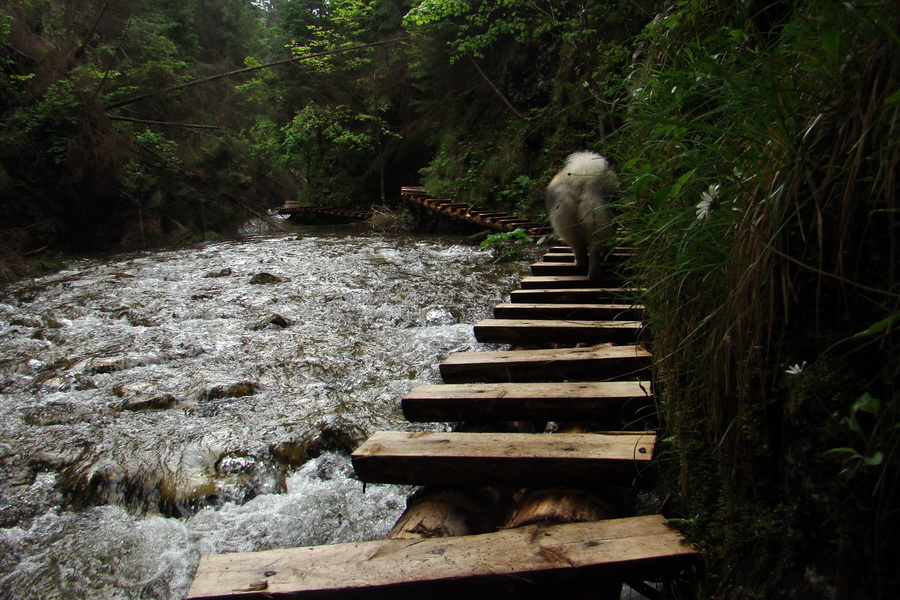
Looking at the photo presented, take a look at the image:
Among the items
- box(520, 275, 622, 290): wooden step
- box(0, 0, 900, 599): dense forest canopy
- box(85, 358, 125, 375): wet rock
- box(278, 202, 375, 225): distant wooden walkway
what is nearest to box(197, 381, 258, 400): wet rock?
box(85, 358, 125, 375): wet rock

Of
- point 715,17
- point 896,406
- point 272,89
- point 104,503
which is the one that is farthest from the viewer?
point 272,89

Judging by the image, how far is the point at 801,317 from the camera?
1076 mm

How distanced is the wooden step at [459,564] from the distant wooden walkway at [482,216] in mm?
7386

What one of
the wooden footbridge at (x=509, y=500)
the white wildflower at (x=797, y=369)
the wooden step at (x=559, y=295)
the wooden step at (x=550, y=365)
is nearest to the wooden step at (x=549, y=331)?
the wooden footbridge at (x=509, y=500)

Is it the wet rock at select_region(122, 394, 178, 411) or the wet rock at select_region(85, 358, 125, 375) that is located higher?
the wet rock at select_region(85, 358, 125, 375)

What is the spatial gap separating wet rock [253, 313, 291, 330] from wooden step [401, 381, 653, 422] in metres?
3.29

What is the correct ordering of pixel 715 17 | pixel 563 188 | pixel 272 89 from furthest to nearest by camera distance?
pixel 272 89
pixel 563 188
pixel 715 17

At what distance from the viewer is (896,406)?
82cm

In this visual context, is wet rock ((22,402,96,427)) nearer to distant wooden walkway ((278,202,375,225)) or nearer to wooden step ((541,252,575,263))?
wooden step ((541,252,575,263))


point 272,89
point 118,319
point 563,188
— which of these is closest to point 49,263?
point 118,319

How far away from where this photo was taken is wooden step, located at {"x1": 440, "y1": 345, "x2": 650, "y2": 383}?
97.7 inches

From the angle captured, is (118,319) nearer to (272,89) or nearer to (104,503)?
(104,503)

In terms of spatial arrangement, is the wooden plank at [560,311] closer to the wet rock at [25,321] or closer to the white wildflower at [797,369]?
the white wildflower at [797,369]

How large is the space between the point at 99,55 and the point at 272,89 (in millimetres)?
7687
